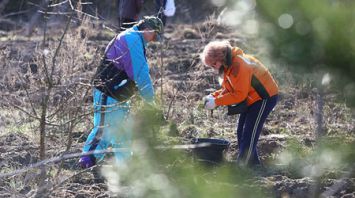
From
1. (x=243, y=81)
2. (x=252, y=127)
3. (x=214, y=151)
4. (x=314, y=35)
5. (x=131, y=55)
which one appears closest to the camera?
(x=314, y=35)

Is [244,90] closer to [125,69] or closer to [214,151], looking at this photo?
[214,151]

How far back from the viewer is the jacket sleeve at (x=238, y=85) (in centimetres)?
569

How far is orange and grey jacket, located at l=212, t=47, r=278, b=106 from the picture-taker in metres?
5.70

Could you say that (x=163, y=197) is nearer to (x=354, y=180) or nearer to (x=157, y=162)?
(x=157, y=162)

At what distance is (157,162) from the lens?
2.02 meters

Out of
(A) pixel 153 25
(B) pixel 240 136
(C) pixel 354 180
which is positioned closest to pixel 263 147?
(B) pixel 240 136

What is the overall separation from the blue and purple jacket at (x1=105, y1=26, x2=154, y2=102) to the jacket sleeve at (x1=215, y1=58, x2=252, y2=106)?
65 centimetres

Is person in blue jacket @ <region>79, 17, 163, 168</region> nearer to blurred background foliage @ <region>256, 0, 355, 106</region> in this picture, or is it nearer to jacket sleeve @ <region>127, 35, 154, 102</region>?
Result: jacket sleeve @ <region>127, 35, 154, 102</region>

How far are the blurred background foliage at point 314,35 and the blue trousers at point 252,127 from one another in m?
4.06

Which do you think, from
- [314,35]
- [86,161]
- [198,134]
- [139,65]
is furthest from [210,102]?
[314,35]

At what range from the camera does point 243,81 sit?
18.8 ft

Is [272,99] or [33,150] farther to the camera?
[33,150]

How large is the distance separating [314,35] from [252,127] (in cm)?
426

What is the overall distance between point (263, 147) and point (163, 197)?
16.5 feet
